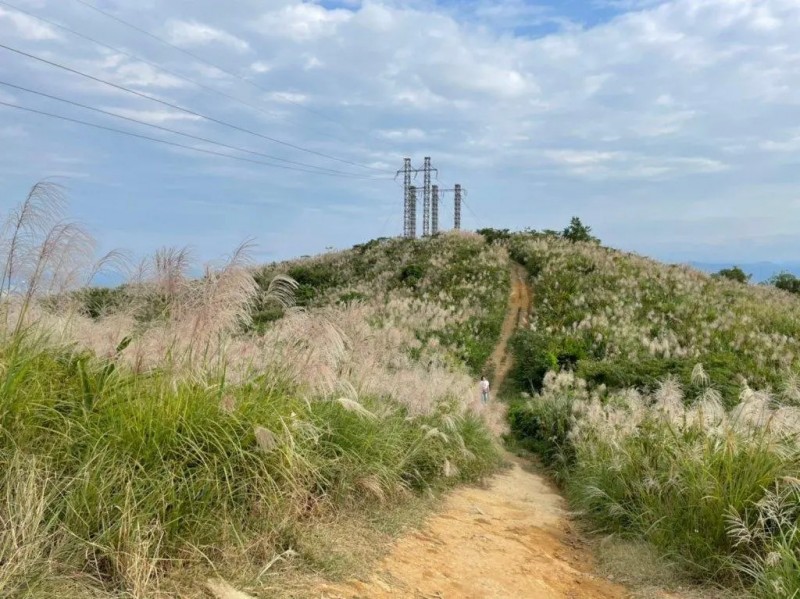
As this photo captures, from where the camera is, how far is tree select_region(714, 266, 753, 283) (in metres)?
32.4

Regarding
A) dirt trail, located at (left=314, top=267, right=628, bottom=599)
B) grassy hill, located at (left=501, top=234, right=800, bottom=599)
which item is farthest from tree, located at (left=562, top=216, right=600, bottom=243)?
dirt trail, located at (left=314, top=267, right=628, bottom=599)

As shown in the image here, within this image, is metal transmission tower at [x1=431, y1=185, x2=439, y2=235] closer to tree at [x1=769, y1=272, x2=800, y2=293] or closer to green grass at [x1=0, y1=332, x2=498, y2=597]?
tree at [x1=769, y1=272, x2=800, y2=293]

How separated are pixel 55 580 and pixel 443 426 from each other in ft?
17.8

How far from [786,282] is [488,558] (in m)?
35.6

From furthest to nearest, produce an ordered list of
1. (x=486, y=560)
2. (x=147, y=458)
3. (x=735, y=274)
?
(x=735, y=274), (x=486, y=560), (x=147, y=458)

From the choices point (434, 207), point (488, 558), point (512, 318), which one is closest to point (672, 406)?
point (488, 558)

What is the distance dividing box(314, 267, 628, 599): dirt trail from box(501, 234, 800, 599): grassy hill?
26.6 inches

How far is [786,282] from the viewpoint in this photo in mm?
34344

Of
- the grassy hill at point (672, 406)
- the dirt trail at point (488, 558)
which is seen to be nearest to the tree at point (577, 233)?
the grassy hill at point (672, 406)

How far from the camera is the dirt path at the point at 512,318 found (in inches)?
817

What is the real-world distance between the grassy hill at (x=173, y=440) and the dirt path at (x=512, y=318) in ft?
46.9

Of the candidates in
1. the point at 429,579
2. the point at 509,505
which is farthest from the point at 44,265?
the point at 509,505

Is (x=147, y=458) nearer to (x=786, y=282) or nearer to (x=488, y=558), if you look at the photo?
(x=488, y=558)

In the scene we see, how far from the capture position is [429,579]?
455 centimetres
